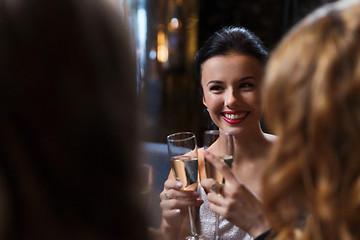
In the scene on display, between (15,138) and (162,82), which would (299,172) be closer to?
(15,138)

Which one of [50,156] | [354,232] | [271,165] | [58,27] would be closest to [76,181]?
[50,156]

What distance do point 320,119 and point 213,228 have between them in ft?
4.00

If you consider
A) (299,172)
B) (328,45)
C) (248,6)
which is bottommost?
(299,172)

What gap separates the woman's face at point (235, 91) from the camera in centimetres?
170

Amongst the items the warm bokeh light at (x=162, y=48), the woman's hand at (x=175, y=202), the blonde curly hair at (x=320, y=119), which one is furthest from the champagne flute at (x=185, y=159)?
the warm bokeh light at (x=162, y=48)

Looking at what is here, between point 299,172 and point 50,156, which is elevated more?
point 50,156

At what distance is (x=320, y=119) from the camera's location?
0.70 metres

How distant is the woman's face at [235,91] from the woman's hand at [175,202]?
560 millimetres

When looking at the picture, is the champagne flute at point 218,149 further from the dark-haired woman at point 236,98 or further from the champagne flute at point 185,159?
the dark-haired woman at point 236,98

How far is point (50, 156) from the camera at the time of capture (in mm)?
479

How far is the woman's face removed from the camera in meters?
1.70

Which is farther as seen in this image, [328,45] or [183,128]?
[183,128]

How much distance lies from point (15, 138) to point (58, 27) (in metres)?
0.15

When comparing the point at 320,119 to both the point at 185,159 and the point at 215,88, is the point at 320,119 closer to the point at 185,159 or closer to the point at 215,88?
the point at 185,159
